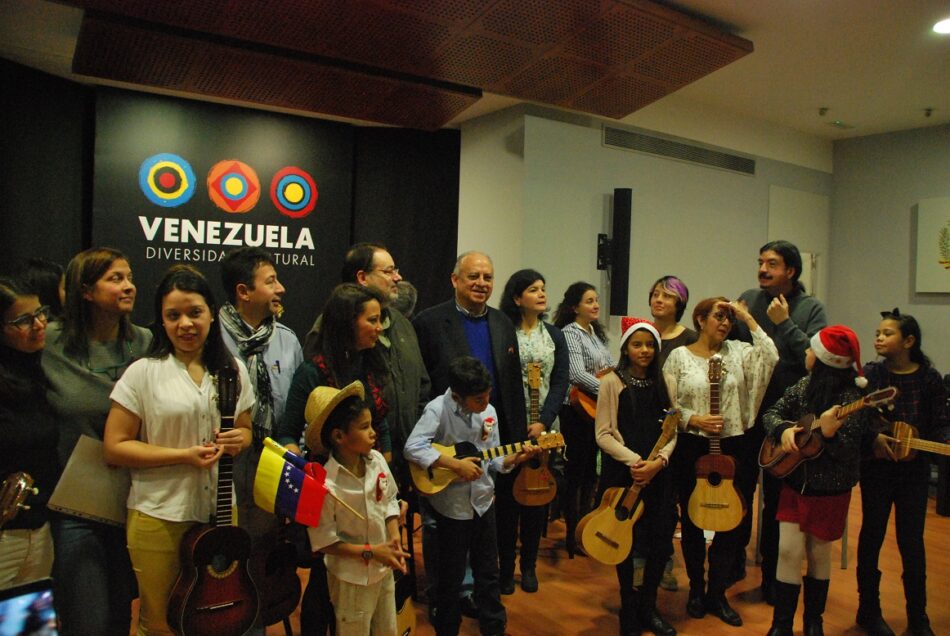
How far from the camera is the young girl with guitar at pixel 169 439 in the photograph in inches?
73.9

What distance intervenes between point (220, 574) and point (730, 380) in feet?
7.22

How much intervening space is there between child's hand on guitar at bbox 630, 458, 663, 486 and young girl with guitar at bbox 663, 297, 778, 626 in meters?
0.29

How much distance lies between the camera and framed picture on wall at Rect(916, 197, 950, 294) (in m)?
6.27

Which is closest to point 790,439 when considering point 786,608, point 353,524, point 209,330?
point 786,608

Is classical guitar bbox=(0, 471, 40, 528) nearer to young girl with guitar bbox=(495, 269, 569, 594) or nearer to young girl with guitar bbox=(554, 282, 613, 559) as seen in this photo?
young girl with guitar bbox=(495, 269, 569, 594)

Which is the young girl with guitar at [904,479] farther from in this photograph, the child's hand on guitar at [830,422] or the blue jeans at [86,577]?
the blue jeans at [86,577]

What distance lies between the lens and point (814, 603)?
2.73m

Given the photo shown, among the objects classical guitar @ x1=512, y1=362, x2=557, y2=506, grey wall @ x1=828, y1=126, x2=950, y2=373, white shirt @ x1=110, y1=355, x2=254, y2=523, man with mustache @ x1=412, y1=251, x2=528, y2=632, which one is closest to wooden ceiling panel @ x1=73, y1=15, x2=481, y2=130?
man with mustache @ x1=412, y1=251, x2=528, y2=632

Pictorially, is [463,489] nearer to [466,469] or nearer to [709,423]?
[466,469]

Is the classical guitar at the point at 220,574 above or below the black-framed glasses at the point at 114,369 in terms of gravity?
below

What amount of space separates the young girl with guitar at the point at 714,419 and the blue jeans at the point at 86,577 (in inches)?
87.3

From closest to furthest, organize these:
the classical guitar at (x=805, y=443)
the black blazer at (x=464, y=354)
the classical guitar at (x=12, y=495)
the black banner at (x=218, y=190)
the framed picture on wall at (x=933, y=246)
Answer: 1. the classical guitar at (x=12, y=495)
2. the classical guitar at (x=805, y=443)
3. the black blazer at (x=464, y=354)
4. the black banner at (x=218, y=190)
5. the framed picture on wall at (x=933, y=246)

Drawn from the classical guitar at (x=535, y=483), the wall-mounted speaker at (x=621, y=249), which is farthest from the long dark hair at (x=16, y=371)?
the wall-mounted speaker at (x=621, y=249)

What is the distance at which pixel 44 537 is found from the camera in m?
1.93
